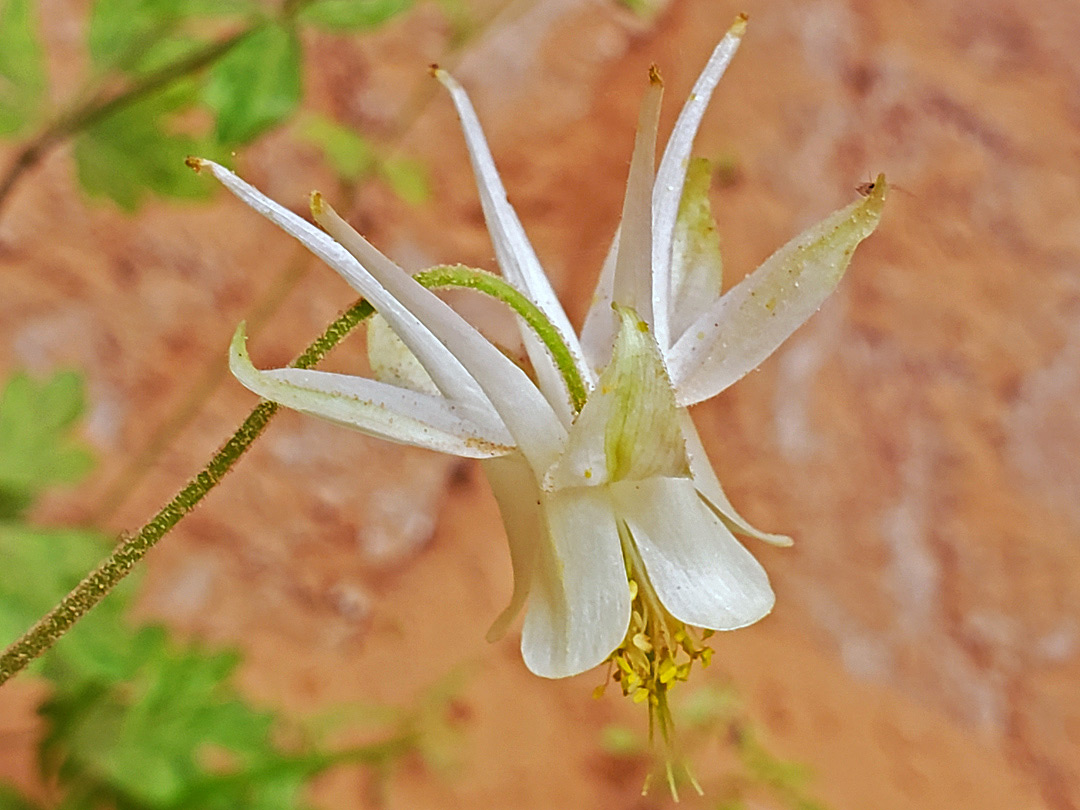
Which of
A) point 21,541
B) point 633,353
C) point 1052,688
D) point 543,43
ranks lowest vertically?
point 633,353

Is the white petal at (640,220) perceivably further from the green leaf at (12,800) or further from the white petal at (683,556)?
the green leaf at (12,800)

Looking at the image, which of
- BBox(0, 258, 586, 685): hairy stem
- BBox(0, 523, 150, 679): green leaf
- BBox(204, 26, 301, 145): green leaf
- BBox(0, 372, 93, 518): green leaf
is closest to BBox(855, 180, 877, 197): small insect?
BBox(0, 258, 586, 685): hairy stem

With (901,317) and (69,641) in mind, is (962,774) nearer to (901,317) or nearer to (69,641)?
(901,317)

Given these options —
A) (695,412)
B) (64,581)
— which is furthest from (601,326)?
(695,412)

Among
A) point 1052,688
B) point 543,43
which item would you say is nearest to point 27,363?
point 543,43

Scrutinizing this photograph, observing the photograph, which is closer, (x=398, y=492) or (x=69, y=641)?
(x=69, y=641)

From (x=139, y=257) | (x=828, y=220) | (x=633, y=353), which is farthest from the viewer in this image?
(x=139, y=257)

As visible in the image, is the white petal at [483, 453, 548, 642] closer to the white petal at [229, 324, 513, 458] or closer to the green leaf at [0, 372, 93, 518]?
the white petal at [229, 324, 513, 458]
